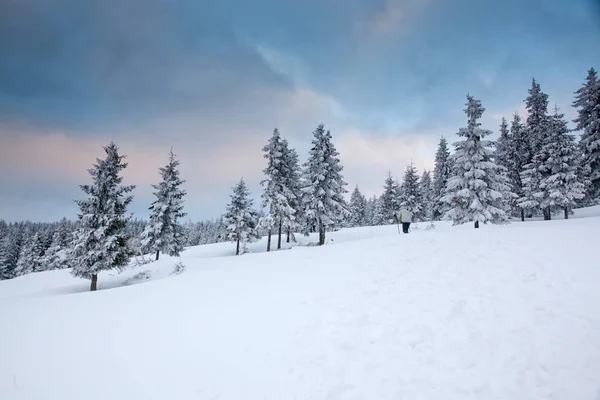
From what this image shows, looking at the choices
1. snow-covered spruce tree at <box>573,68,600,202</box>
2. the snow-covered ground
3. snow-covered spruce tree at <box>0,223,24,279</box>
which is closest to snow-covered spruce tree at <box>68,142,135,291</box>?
the snow-covered ground

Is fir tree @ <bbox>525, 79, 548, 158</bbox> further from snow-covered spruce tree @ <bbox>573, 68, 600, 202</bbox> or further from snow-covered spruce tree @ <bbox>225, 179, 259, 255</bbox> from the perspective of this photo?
snow-covered spruce tree @ <bbox>225, 179, 259, 255</bbox>

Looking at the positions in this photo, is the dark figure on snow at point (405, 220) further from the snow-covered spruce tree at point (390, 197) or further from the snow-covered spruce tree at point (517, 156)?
the snow-covered spruce tree at point (390, 197)

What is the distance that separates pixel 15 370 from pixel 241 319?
5625 mm

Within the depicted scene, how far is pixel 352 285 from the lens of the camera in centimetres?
895

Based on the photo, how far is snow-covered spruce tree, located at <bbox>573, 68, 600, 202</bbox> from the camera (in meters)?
22.8

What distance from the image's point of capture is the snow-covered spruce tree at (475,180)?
767 inches

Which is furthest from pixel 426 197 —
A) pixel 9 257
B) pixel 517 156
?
pixel 9 257

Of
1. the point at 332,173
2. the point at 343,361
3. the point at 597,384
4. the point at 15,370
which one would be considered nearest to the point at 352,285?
the point at 343,361

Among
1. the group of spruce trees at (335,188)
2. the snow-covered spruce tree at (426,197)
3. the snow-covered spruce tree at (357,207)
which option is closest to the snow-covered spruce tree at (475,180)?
the group of spruce trees at (335,188)

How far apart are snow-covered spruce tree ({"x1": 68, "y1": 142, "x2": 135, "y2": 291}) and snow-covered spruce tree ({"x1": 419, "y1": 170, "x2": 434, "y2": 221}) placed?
1700 inches

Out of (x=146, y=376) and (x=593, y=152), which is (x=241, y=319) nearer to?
(x=146, y=376)

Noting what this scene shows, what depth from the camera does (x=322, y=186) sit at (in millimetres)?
28172

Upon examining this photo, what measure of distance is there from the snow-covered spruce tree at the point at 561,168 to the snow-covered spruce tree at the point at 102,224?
39472mm

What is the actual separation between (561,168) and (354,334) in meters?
33.9
